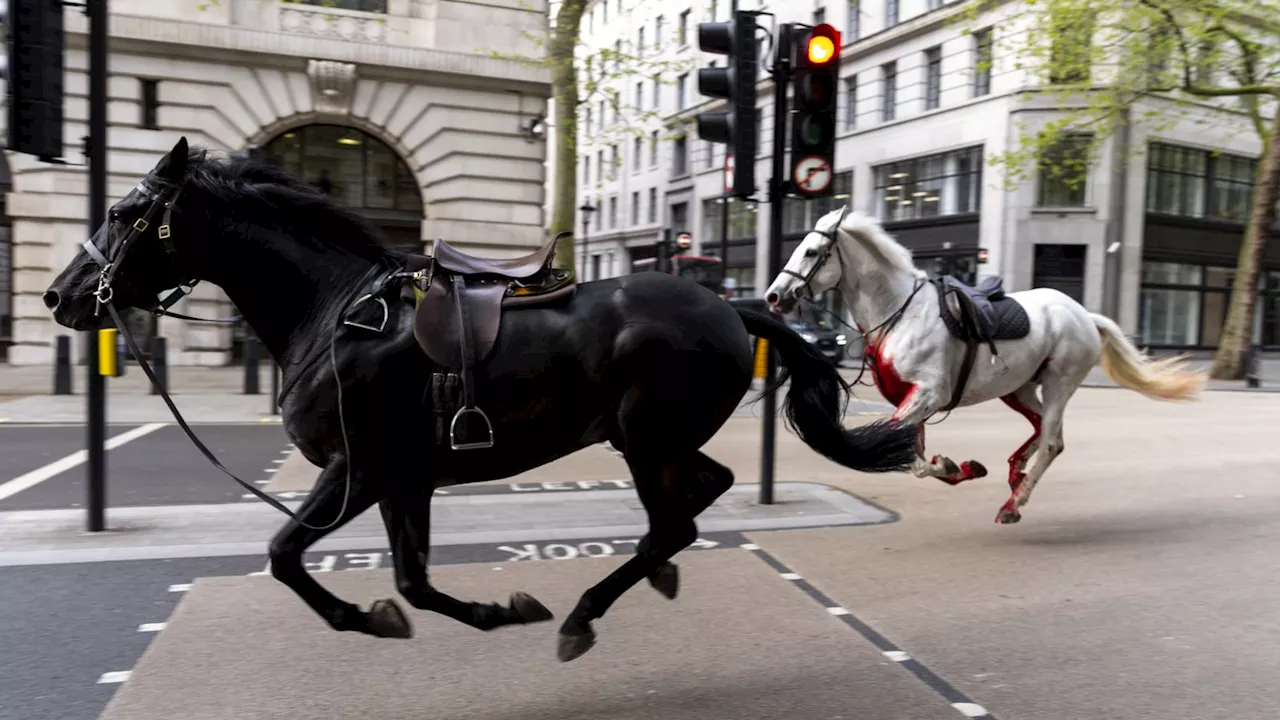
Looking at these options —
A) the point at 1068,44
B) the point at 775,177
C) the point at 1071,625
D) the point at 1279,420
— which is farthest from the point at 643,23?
the point at 1071,625

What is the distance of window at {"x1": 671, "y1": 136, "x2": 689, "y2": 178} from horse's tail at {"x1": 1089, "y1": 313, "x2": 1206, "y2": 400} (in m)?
41.2

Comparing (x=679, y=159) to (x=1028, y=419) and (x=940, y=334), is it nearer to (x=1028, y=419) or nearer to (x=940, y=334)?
(x=1028, y=419)

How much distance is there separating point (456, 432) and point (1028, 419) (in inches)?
196

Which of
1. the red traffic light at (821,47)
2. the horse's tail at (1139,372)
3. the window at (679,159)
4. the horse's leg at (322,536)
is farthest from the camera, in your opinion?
the window at (679,159)

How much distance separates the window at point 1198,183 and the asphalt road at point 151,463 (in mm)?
29593

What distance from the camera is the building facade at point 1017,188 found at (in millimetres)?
28125

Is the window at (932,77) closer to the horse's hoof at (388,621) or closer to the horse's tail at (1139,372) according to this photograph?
the horse's tail at (1139,372)

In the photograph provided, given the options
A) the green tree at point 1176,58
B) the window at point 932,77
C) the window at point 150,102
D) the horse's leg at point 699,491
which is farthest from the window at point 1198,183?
the horse's leg at point 699,491

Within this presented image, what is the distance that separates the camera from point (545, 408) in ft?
11.3

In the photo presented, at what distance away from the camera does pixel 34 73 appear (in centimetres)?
516

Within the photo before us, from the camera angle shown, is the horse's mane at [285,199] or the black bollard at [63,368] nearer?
the horse's mane at [285,199]

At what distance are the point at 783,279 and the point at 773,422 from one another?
1190mm

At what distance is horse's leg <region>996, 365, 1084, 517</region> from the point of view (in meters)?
6.13

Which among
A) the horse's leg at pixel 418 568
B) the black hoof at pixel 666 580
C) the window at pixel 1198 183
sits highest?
the window at pixel 1198 183
